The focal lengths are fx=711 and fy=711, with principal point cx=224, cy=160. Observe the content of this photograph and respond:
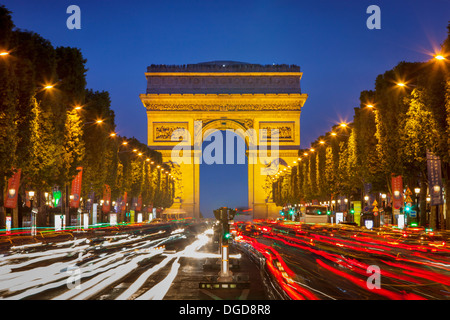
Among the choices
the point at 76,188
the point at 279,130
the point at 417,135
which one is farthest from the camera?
the point at 279,130

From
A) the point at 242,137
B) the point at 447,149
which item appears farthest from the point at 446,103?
the point at 242,137

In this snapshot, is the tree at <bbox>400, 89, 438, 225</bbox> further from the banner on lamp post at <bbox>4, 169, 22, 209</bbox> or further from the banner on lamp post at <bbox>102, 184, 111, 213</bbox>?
the banner on lamp post at <bbox>102, 184, 111, 213</bbox>

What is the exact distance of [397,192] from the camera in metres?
48.0

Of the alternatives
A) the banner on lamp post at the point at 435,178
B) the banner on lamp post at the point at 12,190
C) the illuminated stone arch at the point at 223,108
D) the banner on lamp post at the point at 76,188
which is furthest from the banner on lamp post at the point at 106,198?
the illuminated stone arch at the point at 223,108

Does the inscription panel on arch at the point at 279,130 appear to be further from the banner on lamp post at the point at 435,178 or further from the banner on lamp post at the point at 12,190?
the banner on lamp post at the point at 12,190

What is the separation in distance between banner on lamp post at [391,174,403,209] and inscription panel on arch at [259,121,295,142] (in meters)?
63.9

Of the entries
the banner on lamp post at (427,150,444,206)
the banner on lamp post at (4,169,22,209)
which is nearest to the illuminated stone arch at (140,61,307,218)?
the banner on lamp post at (4,169,22,209)

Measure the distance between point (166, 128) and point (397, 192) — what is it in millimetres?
68267

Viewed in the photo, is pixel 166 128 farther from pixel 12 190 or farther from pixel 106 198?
pixel 12 190

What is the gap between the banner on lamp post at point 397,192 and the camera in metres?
48.1

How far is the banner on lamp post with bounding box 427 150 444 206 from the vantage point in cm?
3719

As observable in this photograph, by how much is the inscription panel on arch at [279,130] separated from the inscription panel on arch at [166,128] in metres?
12.0

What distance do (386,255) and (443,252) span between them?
8.51 feet

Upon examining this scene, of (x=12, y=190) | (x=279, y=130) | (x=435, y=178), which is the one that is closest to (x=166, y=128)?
(x=279, y=130)
